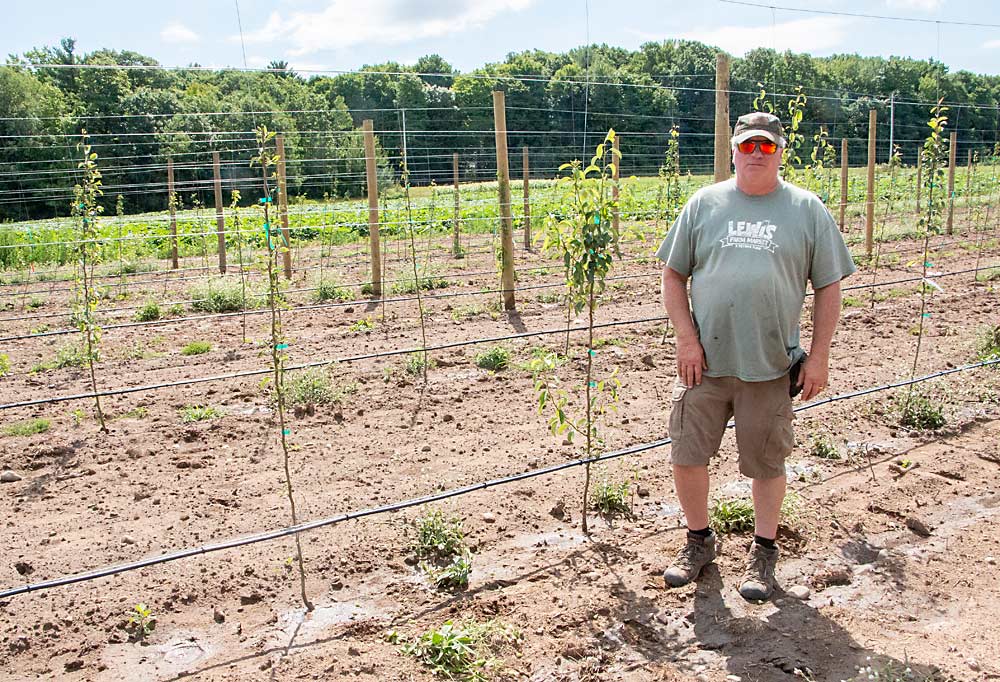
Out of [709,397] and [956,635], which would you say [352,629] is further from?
[956,635]

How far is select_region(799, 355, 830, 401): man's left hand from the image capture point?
3.43 meters

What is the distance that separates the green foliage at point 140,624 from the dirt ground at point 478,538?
0.19 feet

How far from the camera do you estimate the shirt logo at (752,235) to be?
3.34 metres

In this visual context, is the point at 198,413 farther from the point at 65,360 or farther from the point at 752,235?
the point at 752,235

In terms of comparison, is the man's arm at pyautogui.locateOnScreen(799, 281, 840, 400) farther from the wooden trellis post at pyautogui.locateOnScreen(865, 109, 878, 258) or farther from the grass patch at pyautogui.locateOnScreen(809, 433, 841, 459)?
the wooden trellis post at pyautogui.locateOnScreen(865, 109, 878, 258)

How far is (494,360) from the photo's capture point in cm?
734

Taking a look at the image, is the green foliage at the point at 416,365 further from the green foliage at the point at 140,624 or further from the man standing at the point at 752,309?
the man standing at the point at 752,309

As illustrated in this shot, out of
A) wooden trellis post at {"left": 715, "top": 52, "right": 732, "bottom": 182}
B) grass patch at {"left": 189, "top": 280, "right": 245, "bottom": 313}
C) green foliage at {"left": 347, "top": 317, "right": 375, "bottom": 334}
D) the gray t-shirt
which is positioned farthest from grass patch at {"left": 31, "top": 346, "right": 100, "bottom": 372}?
the gray t-shirt

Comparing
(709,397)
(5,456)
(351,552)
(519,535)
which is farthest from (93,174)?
(709,397)

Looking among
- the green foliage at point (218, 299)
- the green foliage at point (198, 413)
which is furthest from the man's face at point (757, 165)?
the green foliage at point (218, 299)

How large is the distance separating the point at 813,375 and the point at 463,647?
Result: 1.83 metres

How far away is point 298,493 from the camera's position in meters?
4.84

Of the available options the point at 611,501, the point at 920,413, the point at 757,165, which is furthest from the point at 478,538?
the point at 920,413

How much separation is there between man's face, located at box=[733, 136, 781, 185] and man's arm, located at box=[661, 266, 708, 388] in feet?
1.65
